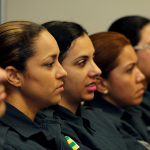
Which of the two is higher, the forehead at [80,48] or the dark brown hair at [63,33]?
the dark brown hair at [63,33]

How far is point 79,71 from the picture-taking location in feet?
4.28

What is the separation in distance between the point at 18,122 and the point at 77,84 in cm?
41

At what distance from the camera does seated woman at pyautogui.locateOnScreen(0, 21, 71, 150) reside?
964 mm

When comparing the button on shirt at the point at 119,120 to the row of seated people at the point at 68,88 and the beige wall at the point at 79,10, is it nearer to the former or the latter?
the row of seated people at the point at 68,88

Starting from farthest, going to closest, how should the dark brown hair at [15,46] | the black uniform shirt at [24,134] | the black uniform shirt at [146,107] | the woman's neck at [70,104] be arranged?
the black uniform shirt at [146,107], the woman's neck at [70,104], the dark brown hair at [15,46], the black uniform shirt at [24,134]

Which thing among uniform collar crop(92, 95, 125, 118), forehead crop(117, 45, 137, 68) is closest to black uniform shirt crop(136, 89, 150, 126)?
uniform collar crop(92, 95, 125, 118)

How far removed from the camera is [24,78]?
1.01 meters

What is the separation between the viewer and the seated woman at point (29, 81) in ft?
3.16

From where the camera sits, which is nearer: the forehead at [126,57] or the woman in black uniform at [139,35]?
the forehead at [126,57]

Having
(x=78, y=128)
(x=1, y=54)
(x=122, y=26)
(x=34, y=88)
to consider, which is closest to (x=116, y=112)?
(x=78, y=128)

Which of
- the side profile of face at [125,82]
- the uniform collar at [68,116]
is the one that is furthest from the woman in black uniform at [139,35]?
the uniform collar at [68,116]

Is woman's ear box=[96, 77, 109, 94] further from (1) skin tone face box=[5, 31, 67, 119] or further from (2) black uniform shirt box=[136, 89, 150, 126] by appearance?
(1) skin tone face box=[5, 31, 67, 119]

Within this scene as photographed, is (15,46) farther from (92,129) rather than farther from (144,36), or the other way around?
(144,36)

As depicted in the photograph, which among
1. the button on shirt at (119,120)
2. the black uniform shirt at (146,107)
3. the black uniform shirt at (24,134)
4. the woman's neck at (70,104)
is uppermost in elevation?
the black uniform shirt at (24,134)
